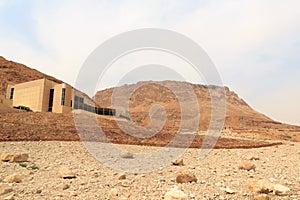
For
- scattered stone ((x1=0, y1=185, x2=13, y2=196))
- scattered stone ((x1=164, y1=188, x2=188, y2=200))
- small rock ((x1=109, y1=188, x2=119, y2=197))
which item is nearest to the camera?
scattered stone ((x1=164, y1=188, x2=188, y2=200))

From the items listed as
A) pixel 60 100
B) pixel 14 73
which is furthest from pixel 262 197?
pixel 14 73

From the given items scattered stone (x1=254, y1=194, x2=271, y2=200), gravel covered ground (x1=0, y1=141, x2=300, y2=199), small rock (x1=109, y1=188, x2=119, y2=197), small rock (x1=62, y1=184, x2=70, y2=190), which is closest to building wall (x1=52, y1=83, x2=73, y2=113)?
gravel covered ground (x1=0, y1=141, x2=300, y2=199)

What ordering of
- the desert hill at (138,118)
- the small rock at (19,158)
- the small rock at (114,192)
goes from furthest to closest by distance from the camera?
the desert hill at (138,118), the small rock at (19,158), the small rock at (114,192)

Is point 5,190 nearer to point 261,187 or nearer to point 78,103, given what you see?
point 261,187

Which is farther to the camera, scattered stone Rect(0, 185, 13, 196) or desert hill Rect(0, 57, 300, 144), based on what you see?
desert hill Rect(0, 57, 300, 144)

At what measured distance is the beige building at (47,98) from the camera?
3991cm

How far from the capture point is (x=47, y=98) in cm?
4081

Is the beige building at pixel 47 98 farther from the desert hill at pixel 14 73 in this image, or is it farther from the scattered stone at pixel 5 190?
the scattered stone at pixel 5 190

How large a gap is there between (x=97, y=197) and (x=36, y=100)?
38.0m

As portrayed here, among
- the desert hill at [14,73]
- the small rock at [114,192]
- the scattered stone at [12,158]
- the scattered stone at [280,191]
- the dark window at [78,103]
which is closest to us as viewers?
the scattered stone at [280,191]

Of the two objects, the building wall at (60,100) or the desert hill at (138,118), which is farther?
the building wall at (60,100)

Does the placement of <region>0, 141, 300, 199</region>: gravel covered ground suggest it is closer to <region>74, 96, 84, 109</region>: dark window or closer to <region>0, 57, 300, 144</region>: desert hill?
<region>0, 57, 300, 144</region>: desert hill

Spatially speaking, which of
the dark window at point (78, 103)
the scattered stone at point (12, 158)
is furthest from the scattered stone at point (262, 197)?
the dark window at point (78, 103)

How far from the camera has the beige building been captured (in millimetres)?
39906
